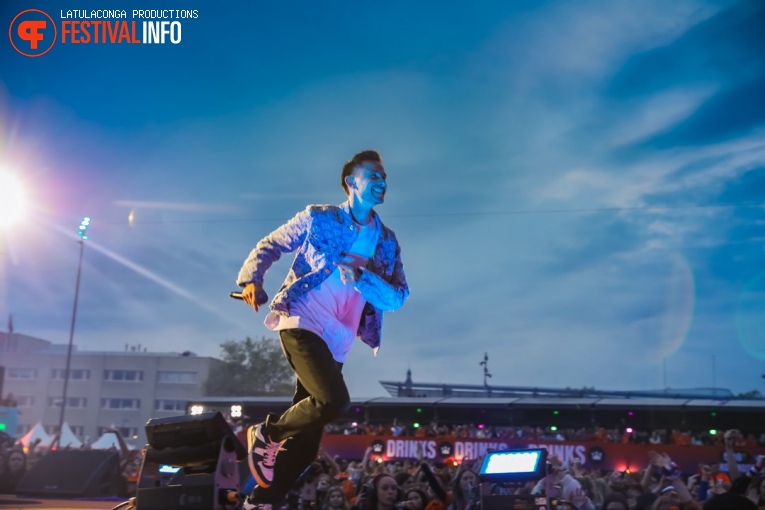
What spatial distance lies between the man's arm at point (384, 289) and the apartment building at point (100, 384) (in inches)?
2533

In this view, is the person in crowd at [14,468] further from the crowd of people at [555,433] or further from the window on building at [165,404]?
the window on building at [165,404]

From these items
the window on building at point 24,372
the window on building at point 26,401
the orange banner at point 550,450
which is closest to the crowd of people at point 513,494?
the orange banner at point 550,450

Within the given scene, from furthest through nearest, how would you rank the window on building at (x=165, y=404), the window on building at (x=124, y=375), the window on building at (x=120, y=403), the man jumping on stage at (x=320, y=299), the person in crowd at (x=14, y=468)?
the window on building at (x=124, y=375), the window on building at (x=120, y=403), the window on building at (x=165, y=404), the person in crowd at (x=14, y=468), the man jumping on stage at (x=320, y=299)

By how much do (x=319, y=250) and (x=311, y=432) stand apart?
1107mm

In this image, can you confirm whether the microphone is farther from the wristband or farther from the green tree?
the green tree

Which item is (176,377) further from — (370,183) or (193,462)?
(370,183)

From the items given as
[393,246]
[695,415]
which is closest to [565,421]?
[695,415]

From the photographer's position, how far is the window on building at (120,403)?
216ft

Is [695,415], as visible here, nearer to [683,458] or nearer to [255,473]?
[683,458]

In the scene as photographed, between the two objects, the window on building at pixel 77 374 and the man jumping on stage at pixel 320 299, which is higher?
the window on building at pixel 77 374

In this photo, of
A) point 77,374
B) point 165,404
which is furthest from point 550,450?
point 77,374

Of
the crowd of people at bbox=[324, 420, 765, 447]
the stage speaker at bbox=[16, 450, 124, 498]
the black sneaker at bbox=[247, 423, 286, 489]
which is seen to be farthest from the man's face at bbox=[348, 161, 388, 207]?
the crowd of people at bbox=[324, 420, 765, 447]

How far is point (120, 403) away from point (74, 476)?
200 ft

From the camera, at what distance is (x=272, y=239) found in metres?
4.38
